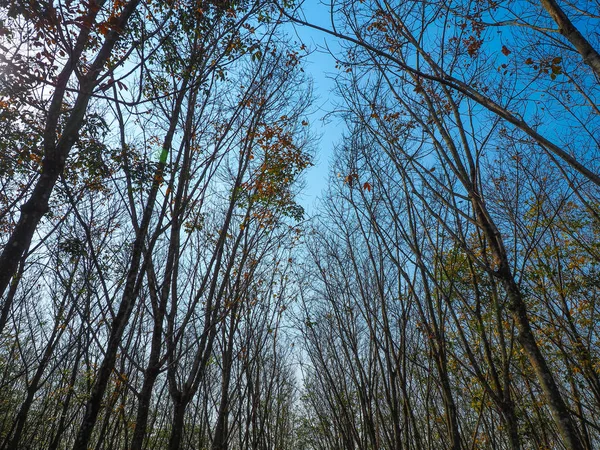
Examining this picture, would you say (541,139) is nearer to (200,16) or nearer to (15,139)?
(200,16)

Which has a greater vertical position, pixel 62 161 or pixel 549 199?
pixel 549 199

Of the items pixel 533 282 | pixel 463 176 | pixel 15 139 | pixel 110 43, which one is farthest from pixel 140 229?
pixel 533 282

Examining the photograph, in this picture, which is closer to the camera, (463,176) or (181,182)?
(463,176)

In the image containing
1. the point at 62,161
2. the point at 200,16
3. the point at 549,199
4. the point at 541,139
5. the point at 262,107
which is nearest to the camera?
the point at 541,139

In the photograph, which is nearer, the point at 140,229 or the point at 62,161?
the point at 62,161

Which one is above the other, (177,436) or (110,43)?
(110,43)

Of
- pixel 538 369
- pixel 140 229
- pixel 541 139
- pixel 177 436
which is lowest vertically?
pixel 177 436

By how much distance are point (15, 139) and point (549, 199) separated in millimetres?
9717

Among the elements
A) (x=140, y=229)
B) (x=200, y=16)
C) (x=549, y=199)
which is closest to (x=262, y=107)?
(x=200, y=16)

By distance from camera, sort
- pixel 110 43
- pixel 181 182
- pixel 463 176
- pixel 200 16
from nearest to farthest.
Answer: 1. pixel 110 43
2. pixel 463 176
3. pixel 181 182
4. pixel 200 16

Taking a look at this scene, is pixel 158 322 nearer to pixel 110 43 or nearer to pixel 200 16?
pixel 110 43

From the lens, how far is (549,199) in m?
7.26

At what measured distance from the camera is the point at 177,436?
4137 mm

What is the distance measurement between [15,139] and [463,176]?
5.69 m
